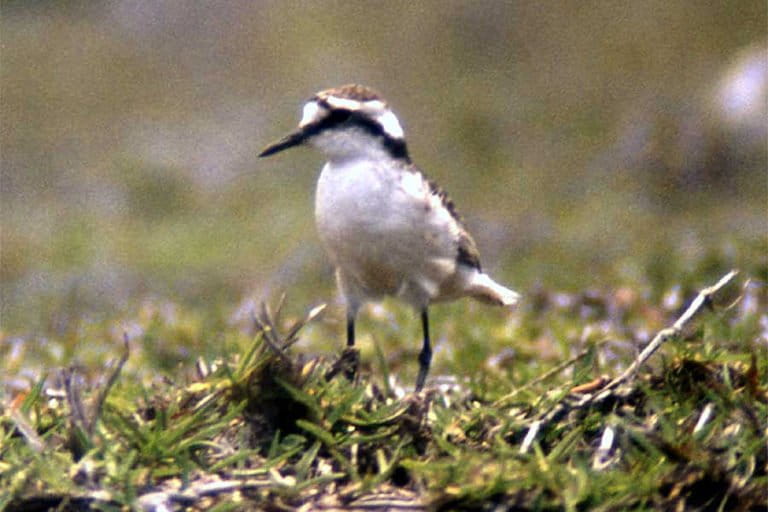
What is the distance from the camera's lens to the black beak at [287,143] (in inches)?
193

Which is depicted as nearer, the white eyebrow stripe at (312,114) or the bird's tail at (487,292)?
the white eyebrow stripe at (312,114)

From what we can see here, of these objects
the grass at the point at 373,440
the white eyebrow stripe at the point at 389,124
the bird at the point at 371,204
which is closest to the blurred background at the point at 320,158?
the bird at the point at 371,204

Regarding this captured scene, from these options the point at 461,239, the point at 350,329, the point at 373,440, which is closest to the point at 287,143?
the point at 350,329

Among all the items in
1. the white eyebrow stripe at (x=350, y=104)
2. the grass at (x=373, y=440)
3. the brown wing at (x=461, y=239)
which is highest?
the white eyebrow stripe at (x=350, y=104)

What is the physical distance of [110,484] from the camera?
11.6ft

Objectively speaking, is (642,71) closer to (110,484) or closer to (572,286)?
(572,286)

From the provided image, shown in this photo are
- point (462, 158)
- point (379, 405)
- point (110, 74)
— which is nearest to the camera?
point (379, 405)

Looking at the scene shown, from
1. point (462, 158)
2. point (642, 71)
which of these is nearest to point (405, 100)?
point (462, 158)

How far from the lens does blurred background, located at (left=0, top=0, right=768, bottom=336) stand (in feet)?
33.5

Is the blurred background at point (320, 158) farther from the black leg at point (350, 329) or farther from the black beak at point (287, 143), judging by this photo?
the black beak at point (287, 143)

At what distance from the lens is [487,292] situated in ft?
19.0

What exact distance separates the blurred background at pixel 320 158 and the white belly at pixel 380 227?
3.18m

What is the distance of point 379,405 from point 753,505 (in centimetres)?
126

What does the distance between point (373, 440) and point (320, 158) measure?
1234cm
